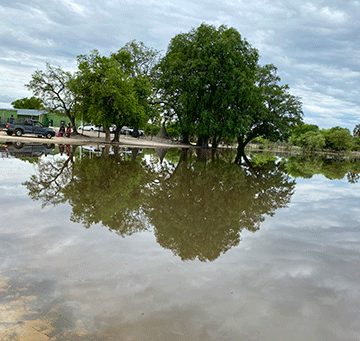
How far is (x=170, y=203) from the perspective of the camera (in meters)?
9.23

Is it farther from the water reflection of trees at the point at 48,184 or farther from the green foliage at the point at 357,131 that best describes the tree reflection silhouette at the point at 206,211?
the green foliage at the point at 357,131

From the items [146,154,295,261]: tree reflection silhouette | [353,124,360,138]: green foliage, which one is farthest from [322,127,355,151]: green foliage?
[146,154,295,261]: tree reflection silhouette

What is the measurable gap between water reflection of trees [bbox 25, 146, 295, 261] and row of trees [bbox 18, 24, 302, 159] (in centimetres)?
2595

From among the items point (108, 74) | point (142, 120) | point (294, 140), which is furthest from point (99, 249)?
point (294, 140)

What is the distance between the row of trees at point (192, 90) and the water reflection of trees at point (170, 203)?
85.1 ft

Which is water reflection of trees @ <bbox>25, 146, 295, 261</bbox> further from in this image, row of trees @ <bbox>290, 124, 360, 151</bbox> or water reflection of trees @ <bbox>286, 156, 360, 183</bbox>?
row of trees @ <bbox>290, 124, 360, 151</bbox>

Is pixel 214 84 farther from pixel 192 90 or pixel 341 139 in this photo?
pixel 341 139

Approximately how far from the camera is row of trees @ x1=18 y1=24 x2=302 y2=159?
3888 centimetres

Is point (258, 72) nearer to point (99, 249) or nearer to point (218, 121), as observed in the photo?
point (218, 121)

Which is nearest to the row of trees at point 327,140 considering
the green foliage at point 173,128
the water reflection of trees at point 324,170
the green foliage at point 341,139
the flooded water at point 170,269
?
the green foliage at point 341,139

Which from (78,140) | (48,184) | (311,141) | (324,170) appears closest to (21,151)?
(48,184)

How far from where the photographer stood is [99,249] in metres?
5.28

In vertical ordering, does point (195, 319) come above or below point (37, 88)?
below

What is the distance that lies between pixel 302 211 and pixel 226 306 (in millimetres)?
6957
